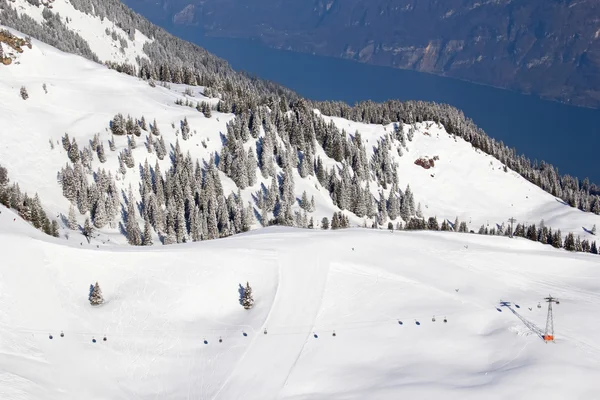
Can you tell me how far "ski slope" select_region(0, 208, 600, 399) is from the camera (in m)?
57.4

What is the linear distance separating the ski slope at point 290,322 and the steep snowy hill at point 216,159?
36.1 metres

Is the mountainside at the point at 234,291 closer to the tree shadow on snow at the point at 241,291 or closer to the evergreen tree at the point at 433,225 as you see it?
the tree shadow on snow at the point at 241,291

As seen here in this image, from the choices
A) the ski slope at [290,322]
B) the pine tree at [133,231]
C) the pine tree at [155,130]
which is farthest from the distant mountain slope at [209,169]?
the ski slope at [290,322]

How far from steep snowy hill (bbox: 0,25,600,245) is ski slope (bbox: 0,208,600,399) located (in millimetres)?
36063

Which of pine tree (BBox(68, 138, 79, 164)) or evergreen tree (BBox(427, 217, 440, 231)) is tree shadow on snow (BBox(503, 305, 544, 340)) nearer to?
evergreen tree (BBox(427, 217, 440, 231))

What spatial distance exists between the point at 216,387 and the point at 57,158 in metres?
98.2

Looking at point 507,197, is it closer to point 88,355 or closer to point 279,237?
point 279,237

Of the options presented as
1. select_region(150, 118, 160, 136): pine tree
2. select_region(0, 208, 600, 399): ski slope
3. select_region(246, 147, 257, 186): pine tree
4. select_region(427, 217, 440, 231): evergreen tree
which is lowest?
select_region(0, 208, 600, 399): ski slope

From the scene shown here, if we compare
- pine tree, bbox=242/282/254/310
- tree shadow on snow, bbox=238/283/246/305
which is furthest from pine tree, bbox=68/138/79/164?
pine tree, bbox=242/282/254/310

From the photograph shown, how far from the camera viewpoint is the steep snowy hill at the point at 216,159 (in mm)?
133125

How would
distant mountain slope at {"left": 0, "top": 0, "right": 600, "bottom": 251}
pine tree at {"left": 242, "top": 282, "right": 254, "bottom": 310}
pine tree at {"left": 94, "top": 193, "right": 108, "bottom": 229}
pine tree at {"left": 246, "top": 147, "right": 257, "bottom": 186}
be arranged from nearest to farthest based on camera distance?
pine tree at {"left": 242, "top": 282, "right": 254, "bottom": 310} → pine tree at {"left": 94, "top": 193, "right": 108, "bottom": 229} → distant mountain slope at {"left": 0, "top": 0, "right": 600, "bottom": 251} → pine tree at {"left": 246, "top": 147, "right": 257, "bottom": 186}

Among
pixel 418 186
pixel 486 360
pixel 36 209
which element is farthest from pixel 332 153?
pixel 486 360

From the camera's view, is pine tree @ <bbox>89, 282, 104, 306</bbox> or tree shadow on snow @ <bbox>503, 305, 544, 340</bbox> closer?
tree shadow on snow @ <bbox>503, 305, 544, 340</bbox>

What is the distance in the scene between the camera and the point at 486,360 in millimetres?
60812
